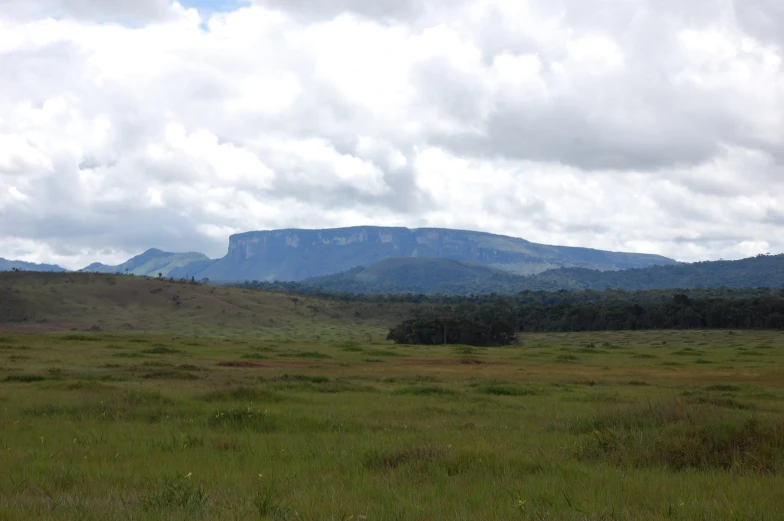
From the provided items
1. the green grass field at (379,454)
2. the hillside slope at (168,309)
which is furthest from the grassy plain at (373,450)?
the hillside slope at (168,309)

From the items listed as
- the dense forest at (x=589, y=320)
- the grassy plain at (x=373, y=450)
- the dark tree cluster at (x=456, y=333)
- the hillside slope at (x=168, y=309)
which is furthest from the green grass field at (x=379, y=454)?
the hillside slope at (x=168, y=309)

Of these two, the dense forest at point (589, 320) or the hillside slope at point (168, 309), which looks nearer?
the dense forest at point (589, 320)

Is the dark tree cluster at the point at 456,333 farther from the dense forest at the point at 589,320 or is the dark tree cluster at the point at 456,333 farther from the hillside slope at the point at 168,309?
the hillside slope at the point at 168,309

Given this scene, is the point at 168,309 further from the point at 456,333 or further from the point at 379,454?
the point at 379,454

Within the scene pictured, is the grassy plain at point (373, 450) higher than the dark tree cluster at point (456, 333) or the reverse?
higher

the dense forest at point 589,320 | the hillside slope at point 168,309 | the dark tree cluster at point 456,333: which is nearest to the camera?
the dark tree cluster at point 456,333

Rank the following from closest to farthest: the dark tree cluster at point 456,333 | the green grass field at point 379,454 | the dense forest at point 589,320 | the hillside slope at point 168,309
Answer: the green grass field at point 379,454 → the dark tree cluster at point 456,333 → the dense forest at point 589,320 → the hillside slope at point 168,309

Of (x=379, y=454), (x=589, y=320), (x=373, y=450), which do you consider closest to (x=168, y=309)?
(x=589, y=320)

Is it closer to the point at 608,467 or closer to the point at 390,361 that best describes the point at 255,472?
the point at 608,467

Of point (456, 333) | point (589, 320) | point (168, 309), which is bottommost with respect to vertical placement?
point (456, 333)

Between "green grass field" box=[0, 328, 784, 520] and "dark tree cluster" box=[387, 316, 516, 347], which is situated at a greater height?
"green grass field" box=[0, 328, 784, 520]

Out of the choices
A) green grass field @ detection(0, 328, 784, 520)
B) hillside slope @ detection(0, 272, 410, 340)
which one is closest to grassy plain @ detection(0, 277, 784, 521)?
green grass field @ detection(0, 328, 784, 520)

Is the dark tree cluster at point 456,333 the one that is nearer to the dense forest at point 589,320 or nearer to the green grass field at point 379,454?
the dense forest at point 589,320

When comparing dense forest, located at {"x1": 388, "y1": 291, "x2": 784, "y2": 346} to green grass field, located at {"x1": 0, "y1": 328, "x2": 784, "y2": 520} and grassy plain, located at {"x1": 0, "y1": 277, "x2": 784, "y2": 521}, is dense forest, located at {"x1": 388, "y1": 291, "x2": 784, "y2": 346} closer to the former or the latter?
grassy plain, located at {"x1": 0, "y1": 277, "x2": 784, "y2": 521}
